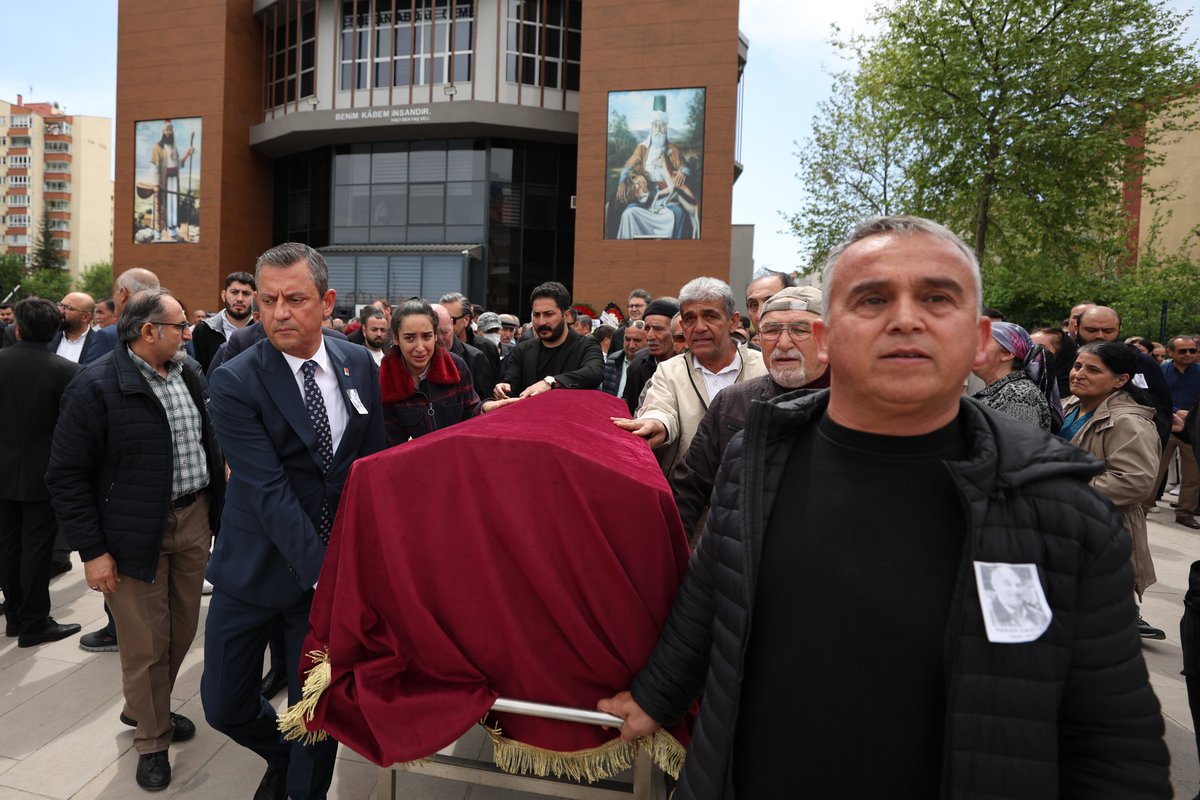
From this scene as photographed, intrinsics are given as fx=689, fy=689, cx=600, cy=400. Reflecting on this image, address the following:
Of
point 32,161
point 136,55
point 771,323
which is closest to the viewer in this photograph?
point 771,323

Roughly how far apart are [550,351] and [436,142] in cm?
2065

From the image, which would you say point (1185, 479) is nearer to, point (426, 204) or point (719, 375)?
point (719, 375)

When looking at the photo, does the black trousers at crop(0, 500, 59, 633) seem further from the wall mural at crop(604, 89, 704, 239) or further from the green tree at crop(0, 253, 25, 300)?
the green tree at crop(0, 253, 25, 300)

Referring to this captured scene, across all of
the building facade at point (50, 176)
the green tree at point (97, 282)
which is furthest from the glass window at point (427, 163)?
the building facade at point (50, 176)

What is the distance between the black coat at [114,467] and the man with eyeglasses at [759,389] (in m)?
2.24

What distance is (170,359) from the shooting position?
3.15 metres

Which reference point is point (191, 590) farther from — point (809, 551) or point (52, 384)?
point (809, 551)

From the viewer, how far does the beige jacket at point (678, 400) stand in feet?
9.57

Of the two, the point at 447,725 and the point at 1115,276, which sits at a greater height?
the point at 1115,276

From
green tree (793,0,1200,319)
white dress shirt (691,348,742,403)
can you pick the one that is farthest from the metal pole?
green tree (793,0,1200,319)

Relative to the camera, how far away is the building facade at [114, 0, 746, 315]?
20578mm

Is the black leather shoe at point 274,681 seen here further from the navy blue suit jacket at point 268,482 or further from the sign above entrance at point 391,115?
the sign above entrance at point 391,115

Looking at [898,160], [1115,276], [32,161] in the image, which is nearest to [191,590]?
[898,160]

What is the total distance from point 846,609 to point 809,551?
0.39 feet
